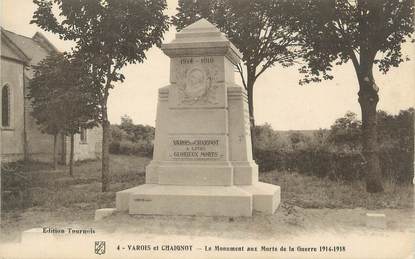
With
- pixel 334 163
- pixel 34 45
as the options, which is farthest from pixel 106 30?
pixel 34 45

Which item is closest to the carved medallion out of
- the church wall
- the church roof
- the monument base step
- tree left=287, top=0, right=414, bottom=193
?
the monument base step

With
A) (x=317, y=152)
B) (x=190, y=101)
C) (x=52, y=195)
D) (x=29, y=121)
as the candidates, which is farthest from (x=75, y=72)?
(x=29, y=121)

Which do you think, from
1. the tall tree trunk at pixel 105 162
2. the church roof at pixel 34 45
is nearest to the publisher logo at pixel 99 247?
the tall tree trunk at pixel 105 162

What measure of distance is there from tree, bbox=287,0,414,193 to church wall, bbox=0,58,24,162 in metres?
17.3

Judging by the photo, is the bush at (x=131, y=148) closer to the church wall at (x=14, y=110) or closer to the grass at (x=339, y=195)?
the church wall at (x=14, y=110)

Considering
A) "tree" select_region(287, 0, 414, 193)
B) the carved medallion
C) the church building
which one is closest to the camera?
the carved medallion

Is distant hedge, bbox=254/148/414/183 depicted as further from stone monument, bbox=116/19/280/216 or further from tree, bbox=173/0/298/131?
stone monument, bbox=116/19/280/216

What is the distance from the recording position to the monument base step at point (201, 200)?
302 inches

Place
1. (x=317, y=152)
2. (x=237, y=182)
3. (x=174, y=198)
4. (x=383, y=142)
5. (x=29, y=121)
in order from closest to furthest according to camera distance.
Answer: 1. (x=174, y=198)
2. (x=237, y=182)
3. (x=383, y=142)
4. (x=317, y=152)
5. (x=29, y=121)

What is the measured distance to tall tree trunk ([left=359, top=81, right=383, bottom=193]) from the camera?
1286 cm

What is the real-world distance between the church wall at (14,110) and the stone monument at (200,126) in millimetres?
17810

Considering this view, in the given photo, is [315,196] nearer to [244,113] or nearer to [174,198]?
[244,113]

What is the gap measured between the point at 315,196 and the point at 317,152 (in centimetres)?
618

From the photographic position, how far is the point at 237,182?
850cm
